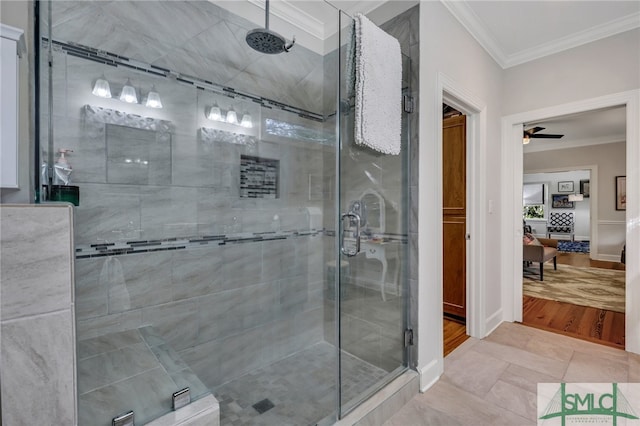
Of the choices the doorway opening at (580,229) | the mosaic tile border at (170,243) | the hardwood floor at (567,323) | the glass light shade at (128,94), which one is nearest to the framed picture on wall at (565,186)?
the doorway opening at (580,229)

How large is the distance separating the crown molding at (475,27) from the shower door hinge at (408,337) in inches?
89.7

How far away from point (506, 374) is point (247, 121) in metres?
2.56

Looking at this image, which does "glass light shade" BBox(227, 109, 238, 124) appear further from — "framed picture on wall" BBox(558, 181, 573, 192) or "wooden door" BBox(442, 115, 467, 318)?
"framed picture on wall" BBox(558, 181, 573, 192)

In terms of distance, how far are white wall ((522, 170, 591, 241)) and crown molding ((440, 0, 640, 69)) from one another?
6.64 meters

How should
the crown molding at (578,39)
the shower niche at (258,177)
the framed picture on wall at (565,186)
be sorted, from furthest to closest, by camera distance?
the framed picture on wall at (565,186) → the crown molding at (578,39) → the shower niche at (258,177)

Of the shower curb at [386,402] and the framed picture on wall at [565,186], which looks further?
the framed picture on wall at [565,186]

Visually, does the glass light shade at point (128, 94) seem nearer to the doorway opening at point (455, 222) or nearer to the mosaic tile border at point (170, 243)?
the mosaic tile border at point (170, 243)

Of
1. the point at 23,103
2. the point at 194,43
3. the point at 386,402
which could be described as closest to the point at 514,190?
the point at 386,402

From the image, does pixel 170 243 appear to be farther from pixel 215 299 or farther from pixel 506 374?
pixel 506 374

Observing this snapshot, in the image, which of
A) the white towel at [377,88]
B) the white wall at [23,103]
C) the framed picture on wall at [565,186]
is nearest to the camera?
the white wall at [23,103]

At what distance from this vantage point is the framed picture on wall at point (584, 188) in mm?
8242

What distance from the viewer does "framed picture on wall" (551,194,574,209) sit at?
8.65m

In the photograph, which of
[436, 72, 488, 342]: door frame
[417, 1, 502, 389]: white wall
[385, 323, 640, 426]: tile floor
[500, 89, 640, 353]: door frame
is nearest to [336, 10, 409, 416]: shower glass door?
[417, 1, 502, 389]: white wall

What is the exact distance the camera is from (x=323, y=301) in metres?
2.54
